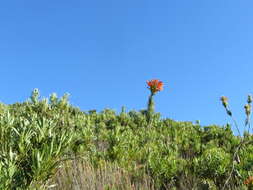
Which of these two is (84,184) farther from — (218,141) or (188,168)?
(218,141)

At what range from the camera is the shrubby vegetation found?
4.13 metres

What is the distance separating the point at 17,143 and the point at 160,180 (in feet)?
9.90

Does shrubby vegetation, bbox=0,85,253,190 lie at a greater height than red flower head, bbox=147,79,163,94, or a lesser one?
lesser

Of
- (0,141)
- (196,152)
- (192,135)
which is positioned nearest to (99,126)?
(192,135)

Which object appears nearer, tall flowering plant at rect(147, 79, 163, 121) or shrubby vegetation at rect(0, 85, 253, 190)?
Result: shrubby vegetation at rect(0, 85, 253, 190)

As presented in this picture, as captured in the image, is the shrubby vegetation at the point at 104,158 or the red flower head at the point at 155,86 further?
the red flower head at the point at 155,86

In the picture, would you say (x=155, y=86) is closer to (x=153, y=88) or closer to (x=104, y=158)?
(x=153, y=88)

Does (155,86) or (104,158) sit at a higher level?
(155,86)

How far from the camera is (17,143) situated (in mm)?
4289

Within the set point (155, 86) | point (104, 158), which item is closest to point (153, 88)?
point (155, 86)

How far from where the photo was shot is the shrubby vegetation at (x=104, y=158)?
13.5ft

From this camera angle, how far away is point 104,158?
7496 mm

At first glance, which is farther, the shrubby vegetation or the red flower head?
the red flower head

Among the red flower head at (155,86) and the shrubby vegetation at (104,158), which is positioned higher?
the red flower head at (155,86)
